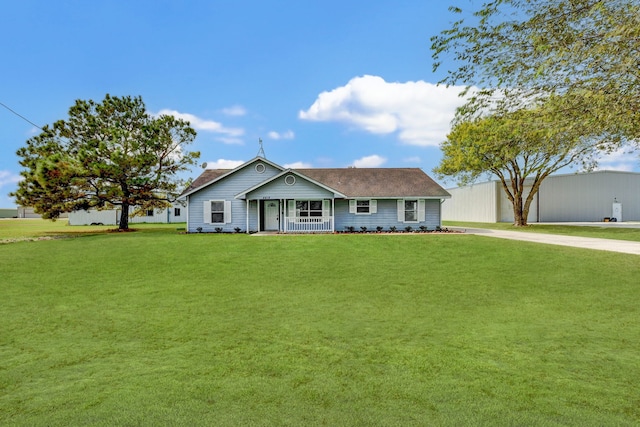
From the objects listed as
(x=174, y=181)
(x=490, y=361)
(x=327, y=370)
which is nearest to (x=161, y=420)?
(x=327, y=370)

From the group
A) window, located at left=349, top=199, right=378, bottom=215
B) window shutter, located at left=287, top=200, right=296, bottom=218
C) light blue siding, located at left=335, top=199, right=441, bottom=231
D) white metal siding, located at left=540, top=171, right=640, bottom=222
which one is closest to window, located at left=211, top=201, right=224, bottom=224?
Result: window shutter, located at left=287, top=200, right=296, bottom=218

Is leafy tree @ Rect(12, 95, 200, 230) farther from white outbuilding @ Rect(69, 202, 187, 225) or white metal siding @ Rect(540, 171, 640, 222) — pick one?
white metal siding @ Rect(540, 171, 640, 222)

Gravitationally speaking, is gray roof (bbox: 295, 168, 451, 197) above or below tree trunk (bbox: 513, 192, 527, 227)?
above

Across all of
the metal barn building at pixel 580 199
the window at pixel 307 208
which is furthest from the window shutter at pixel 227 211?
the metal barn building at pixel 580 199

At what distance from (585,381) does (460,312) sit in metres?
3.09

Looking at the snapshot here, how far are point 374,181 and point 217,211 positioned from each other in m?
12.0

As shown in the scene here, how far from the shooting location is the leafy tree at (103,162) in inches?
1059

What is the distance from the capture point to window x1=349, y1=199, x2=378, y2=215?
1061 inches

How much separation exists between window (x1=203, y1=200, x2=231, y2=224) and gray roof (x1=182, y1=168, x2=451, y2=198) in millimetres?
1572

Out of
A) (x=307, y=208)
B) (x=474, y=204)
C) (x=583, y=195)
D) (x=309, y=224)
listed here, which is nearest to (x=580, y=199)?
(x=583, y=195)

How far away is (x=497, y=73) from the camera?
9.66m

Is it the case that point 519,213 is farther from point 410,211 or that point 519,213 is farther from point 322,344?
point 322,344

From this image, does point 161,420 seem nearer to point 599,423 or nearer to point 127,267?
point 599,423

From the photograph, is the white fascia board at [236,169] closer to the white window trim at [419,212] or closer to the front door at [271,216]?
the front door at [271,216]
